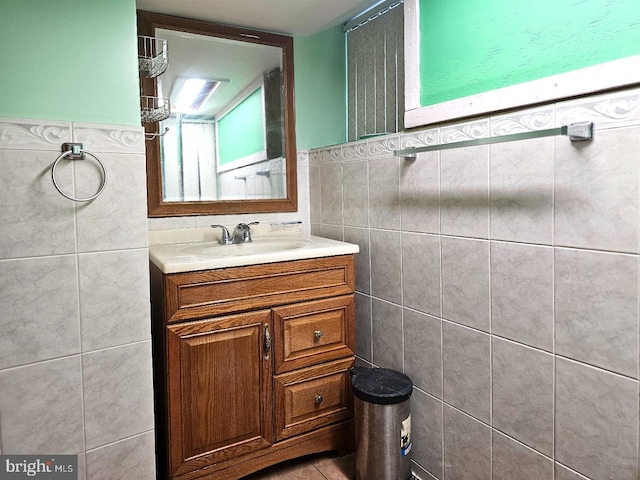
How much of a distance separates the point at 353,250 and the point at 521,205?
0.67 m

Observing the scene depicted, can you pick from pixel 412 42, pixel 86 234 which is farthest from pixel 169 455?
pixel 412 42

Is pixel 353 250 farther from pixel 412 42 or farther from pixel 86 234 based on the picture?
pixel 86 234

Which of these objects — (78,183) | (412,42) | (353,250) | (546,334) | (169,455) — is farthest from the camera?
(353,250)

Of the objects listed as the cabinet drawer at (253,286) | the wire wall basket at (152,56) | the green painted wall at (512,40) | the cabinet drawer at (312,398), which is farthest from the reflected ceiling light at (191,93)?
the cabinet drawer at (312,398)

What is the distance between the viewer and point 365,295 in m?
1.86

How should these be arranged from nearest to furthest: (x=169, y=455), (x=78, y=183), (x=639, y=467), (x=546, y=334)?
(x=639, y=467) → (x=546, y=334) → (x=78, y=183) → (x=169, y=455)

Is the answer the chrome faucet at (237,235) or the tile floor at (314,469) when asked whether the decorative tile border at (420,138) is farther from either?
the tile floor at (314,469)

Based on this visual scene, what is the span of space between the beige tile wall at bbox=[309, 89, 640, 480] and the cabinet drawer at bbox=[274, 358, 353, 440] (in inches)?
8.6

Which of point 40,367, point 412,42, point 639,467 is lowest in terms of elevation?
point 639,467

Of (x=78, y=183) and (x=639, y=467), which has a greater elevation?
(x=78, y=183)

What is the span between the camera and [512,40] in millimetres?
1217

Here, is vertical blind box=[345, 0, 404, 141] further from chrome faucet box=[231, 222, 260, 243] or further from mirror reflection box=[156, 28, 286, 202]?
chrome faucet box=[231, 222, 260, 243]

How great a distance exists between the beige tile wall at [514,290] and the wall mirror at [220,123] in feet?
1.67

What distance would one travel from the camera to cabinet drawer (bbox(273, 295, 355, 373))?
157 centimetres
